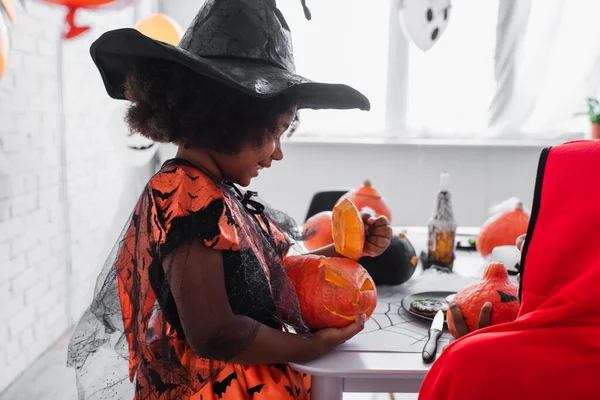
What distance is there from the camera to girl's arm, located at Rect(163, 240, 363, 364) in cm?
76

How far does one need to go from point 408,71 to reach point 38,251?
2.45 meters

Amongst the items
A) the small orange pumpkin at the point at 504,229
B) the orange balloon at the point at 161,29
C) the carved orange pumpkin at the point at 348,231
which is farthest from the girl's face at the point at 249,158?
the orange balloon at the point at 161,29

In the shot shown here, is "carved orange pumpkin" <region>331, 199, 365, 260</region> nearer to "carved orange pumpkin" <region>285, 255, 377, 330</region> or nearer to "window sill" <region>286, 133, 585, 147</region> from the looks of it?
"carved orange pumpkin" <region>285, 255, 377, 330</region>

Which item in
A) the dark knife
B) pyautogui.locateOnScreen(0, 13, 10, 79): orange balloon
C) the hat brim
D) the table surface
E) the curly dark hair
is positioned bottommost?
the table surface

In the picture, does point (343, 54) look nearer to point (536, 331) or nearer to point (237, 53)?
point (237, 53)

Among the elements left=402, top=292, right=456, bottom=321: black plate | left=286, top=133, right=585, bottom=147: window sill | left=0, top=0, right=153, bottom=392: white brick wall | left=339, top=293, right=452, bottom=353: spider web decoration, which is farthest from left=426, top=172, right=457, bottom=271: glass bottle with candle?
left=286, top=133, right=585, bottom=147: window sill

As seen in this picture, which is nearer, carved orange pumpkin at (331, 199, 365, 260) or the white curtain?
carved orange pumpkin at (331, 199, 365, 260)

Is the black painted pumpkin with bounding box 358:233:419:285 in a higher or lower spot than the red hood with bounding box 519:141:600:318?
lower

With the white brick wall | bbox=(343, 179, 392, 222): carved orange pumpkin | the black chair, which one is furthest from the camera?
the black chair

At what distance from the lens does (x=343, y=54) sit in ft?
11.5

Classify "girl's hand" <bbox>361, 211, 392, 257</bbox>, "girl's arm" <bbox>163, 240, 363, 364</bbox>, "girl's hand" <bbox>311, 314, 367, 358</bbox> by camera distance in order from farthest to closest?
"girl's hand" <bbox>361, 211, 392, 257</bbox> < "girl's hand" <bbox>311, 314, 367, 358</bbox> < "girl's arm" <bbox>163, 240, 363, 364</bbox>

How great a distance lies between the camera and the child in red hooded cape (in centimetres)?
55

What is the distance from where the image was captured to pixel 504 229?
139cm

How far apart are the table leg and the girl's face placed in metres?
0.34
